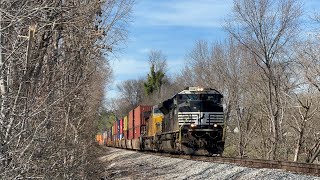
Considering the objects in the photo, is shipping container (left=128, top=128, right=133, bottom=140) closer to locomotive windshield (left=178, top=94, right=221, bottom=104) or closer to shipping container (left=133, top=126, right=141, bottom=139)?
shipping container (left=133, top=126, right=141, bottom=139)

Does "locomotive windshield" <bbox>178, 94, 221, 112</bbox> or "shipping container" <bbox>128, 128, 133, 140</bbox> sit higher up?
"locomotive windshield" <bbox>178, 94, 221, 112</bbox>

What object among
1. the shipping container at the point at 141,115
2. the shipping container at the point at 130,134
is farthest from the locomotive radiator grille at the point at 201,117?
the shipping container at the point at 130,134

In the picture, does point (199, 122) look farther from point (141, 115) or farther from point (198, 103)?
point (141, 115)

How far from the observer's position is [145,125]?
1314 inches

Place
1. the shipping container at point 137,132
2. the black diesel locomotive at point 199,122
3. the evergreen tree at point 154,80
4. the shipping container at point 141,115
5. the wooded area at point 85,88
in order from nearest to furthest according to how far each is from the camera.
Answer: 1. the wooded area at point 85,88
2. the black diesel locomotive at point 199,122
3. the shipping container at point 141,115
4. the shipping container at point 137,132
5. the evergreen tree at point 154,80

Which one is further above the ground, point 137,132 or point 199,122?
point 199,122

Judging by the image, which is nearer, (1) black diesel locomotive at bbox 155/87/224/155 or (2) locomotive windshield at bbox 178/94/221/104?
(1) black diesel locomotive at bbox 155/87/224/155

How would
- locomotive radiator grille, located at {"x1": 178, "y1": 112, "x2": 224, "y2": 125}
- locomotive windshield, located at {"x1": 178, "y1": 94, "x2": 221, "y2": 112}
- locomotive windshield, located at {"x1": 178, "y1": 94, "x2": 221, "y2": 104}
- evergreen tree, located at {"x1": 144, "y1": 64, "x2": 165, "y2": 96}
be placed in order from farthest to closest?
evergreen tree, located at {"x1": 144, "y1": 64, "x2": 165, "y2": 96} < locomotive windshield, located at {"x1": 178, "y1": 94, "x2": 221, "y2": 104} < locomotive windshield, located at {"x1": 178, "y1": 94, "x2": 221, "y2": 112} < locomotive radiator grille, located at {"x1": 178, "y1": 112, "x2": 224, "y2": 125}

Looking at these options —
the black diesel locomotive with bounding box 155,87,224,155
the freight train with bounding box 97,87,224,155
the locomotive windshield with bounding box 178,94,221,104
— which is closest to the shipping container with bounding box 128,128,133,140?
the freight train with bounding box 97,87,224,155

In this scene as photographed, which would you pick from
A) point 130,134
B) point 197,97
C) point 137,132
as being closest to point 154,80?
point 130,134

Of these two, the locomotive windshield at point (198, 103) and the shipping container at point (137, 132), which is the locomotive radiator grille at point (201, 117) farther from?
the shipping container at point (137, 132)

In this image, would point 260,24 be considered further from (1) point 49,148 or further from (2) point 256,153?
(1) point 49,148

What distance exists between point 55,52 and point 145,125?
21.5 metres

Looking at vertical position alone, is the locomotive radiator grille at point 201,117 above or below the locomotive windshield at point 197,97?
below
